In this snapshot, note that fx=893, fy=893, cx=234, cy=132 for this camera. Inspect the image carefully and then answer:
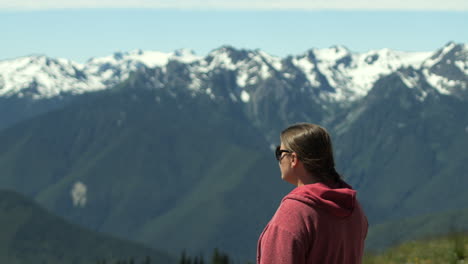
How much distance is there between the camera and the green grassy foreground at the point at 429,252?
75.0ft

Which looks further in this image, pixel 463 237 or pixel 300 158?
pixel 463 237

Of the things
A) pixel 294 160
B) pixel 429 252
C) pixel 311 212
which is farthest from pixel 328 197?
pixel 429 252

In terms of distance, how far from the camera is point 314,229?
945 centimetres

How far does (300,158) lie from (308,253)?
105 centimetres

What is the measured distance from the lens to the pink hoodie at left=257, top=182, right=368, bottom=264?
9.12 metres

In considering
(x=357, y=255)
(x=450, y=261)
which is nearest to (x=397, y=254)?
(x=450, y=261)

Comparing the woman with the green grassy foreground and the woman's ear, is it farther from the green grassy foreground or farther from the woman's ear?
the green grassy foreground

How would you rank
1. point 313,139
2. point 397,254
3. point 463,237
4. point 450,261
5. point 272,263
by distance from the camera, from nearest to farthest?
point 272,263
point 313,139
point 450,261
point 463,237
point 397,254

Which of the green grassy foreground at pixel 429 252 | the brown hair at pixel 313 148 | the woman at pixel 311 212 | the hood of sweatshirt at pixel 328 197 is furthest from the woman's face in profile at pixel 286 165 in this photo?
the green grassy foreground at pixel 429 252

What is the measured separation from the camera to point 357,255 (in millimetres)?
10172

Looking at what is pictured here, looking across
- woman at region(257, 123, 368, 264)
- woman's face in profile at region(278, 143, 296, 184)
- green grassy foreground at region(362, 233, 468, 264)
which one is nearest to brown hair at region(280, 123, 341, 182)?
woman at region(257, 123, 368, 264)

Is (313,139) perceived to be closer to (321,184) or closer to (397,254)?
(321,184)

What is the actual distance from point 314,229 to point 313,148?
2.94ft

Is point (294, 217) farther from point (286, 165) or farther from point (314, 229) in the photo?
point (286, 165)
